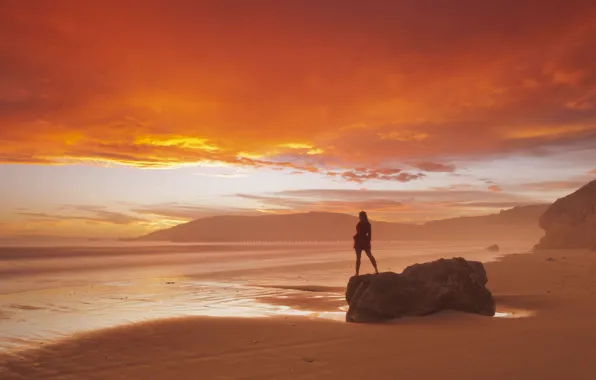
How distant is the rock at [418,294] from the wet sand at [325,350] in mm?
377

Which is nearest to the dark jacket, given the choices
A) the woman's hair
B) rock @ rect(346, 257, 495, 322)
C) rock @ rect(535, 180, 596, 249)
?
the woman's hair

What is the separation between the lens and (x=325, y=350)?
8156 mm

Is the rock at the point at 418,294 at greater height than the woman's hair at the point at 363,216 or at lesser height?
lesser

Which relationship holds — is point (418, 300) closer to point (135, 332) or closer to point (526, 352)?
point (526, 352)

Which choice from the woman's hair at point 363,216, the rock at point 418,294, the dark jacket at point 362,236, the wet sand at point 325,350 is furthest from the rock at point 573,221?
the wet sand at point 325,350

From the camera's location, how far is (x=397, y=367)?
6.96 m

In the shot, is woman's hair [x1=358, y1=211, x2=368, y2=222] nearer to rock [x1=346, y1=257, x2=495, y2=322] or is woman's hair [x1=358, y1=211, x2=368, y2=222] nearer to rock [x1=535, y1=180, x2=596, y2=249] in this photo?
rock [x1=346, y1=257, x2=495, y2=322]

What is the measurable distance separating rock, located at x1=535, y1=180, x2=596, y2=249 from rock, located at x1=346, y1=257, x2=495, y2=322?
154 ft

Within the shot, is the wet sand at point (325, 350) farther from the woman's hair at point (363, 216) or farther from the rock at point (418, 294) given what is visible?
the woman's hair at point (363, 216)

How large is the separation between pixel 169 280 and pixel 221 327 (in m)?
15.4

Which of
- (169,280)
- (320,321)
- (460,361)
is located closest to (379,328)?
(320,321)

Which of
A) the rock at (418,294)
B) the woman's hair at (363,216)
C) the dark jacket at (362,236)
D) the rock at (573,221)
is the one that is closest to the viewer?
the rock at (418,294)

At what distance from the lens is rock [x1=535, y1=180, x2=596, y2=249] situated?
170 ft

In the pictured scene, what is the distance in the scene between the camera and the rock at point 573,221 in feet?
170
